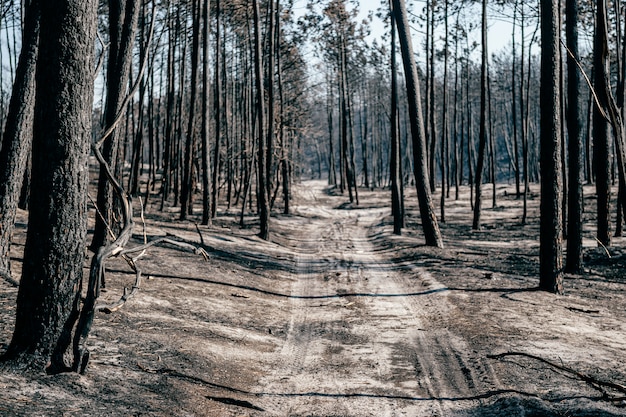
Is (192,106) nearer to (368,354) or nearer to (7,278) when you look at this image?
(368,354)

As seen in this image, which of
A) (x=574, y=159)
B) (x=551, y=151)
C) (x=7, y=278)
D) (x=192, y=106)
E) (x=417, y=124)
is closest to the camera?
(x=7, y=278)

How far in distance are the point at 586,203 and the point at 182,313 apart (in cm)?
2462

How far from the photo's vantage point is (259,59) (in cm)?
1648

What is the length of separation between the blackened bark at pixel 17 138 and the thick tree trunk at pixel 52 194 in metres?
2.55

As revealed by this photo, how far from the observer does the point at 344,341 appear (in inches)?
296

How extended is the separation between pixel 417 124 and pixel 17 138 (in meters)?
11.6

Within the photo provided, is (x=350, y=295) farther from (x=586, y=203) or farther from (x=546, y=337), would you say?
(x=586, y=203)

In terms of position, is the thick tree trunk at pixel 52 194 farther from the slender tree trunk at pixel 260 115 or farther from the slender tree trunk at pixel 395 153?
the slender tree trunk at pixel 395 153

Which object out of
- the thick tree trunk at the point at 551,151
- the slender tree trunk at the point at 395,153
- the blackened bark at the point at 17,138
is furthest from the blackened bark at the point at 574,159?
the blackened bark at the point at 17,138

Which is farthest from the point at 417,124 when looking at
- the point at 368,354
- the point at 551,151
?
the point at 368,354

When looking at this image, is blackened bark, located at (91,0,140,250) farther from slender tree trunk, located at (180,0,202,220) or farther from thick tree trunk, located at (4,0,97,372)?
slender tree trunk, located at (180,0,202,220)

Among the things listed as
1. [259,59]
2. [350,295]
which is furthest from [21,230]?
[259,59]

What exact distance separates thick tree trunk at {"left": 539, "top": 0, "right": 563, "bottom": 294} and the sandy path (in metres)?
2.18

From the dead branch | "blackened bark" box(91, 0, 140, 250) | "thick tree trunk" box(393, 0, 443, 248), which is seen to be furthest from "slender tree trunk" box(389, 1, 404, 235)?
the dead branch
